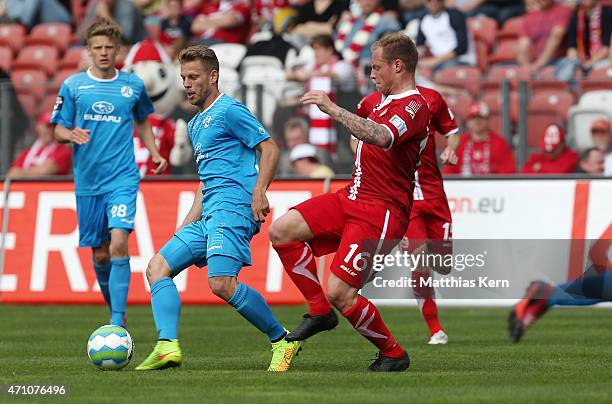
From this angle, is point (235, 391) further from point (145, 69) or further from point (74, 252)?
point (145, 69)

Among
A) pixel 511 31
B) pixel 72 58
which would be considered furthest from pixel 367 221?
pixel 72 58

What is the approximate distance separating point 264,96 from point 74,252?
3.16 metres

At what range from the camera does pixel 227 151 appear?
360 inches

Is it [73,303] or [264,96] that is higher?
[264,96]

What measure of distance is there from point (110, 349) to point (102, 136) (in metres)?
3.38

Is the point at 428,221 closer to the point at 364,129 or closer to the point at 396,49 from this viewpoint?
the point at 396,49

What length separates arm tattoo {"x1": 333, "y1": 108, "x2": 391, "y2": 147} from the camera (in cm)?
823

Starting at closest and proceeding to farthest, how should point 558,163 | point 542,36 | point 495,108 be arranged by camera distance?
point 558,163, point 495,108, point 542,36

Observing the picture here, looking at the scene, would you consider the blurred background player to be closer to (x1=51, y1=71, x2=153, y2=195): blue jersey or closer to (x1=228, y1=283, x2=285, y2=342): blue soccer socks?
(x1=228, y1=283, x2=285, y2=342): blue soccer socks

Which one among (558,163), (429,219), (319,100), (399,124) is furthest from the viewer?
(558,163)

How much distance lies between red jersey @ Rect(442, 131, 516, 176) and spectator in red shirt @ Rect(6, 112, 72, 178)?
5042 mm

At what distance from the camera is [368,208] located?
8898 mm

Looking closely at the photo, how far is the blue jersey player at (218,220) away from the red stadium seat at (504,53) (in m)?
11.4

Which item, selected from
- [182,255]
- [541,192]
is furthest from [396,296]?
[182,255]
